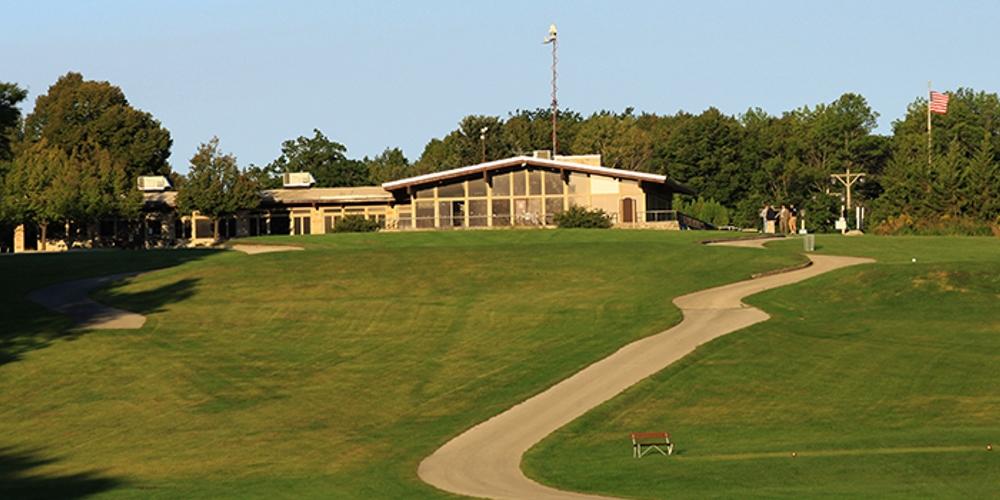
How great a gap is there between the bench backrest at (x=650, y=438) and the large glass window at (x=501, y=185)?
66.2 meters

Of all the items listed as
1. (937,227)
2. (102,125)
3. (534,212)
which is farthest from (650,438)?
(102,125)

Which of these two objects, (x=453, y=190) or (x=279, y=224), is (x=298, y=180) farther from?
(x=453, y=190)

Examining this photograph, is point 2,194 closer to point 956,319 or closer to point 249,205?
point 249,205

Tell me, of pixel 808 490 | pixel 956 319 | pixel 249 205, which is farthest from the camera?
pixel 249 205

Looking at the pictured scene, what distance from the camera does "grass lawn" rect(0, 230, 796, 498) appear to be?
37688 millimetres

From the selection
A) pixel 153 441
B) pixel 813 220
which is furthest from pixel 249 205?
pixel 153 441

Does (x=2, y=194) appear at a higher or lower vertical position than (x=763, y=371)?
higher

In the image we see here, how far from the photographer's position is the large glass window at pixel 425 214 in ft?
344

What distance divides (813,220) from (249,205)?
62.1 meters

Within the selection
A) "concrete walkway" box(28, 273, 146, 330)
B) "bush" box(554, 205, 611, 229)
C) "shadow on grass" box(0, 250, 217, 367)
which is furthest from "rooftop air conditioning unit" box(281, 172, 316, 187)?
"concrete walkway" box(28, 273, 146, 330)

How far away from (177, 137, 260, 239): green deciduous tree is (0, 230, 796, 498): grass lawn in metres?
25.9

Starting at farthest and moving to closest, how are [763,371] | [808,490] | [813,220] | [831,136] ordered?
[831,136], [813,220], [763,371], [808,490]

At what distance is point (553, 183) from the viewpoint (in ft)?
337

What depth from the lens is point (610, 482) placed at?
106 feet
